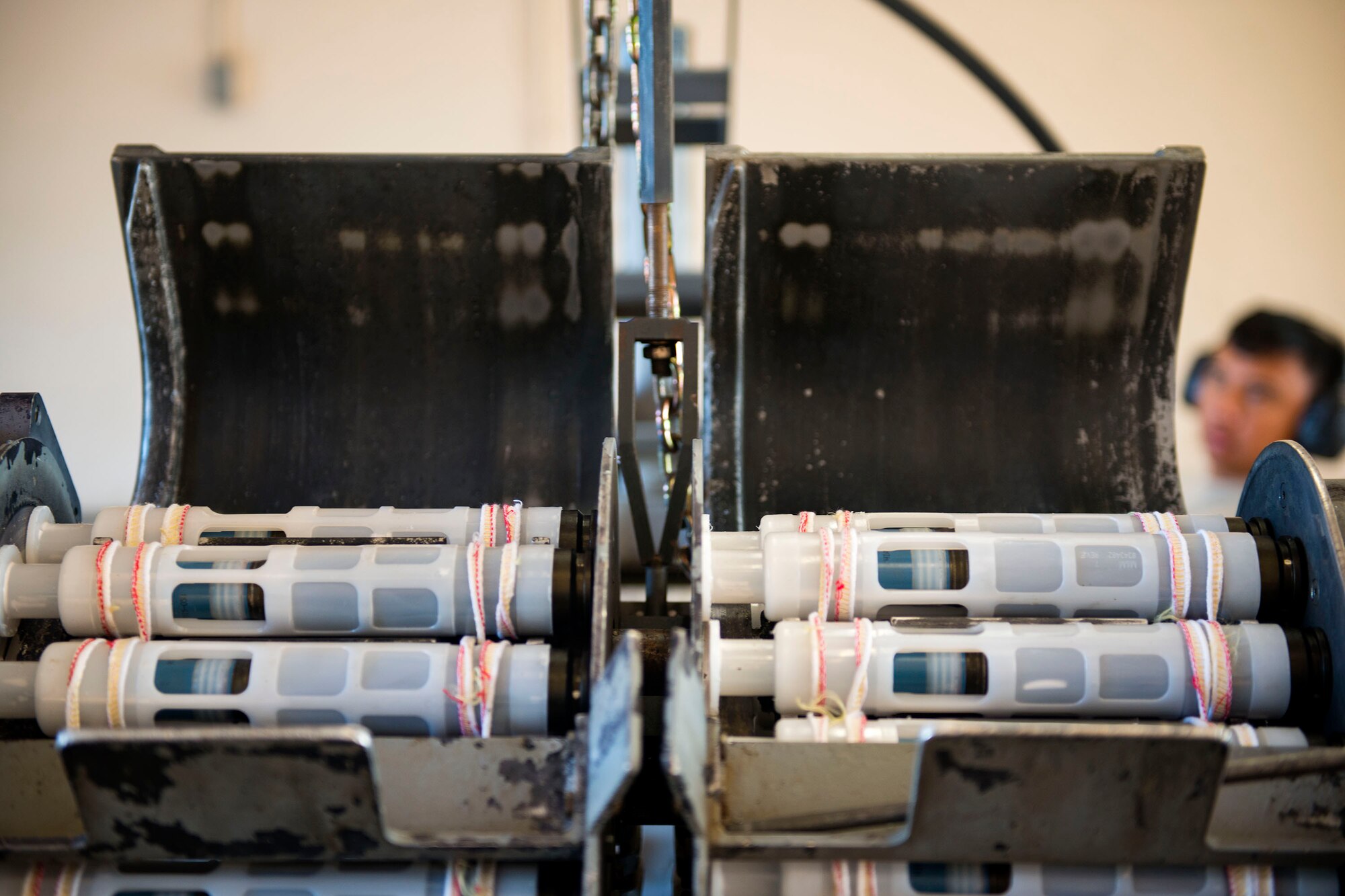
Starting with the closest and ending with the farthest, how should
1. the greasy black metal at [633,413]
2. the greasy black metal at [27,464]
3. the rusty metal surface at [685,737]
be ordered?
the rusty metal surface at [685,737] < the greasy black metal at [27,464] < the greasy black metal at [633,413]

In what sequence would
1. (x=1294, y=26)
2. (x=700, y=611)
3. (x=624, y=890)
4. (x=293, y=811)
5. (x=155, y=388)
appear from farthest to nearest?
1. (x=1294, y=26)
2. (x=155, y=388)
3. (x=624, y=890)
4. (x=700, y=611)
5. (x=293, y=811)

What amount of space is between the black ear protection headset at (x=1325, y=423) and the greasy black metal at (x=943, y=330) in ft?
5.97

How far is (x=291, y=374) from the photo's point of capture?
1516 millimetres

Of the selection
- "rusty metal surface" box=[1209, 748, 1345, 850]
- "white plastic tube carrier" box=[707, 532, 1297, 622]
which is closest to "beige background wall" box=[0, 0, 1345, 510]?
"white plastic tube carrier" box=[707, 532, 1297, 622]

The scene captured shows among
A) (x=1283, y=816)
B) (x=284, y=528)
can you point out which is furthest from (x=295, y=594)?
(x=1283, y=816)

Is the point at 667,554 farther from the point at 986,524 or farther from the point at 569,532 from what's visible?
the point at 986,524

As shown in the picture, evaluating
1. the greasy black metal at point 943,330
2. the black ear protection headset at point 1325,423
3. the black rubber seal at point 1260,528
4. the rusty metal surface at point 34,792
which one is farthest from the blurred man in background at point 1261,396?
the rusty metal surface at point 34,792

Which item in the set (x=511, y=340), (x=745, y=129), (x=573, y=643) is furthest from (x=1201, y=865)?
(x=745, y=129)

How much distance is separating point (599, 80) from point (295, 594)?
38.6 inches

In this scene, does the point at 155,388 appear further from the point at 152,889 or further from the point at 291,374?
the point at 152,889

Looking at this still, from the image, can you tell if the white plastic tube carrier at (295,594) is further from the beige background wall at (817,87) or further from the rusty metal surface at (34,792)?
the beige background wall at (817,87)

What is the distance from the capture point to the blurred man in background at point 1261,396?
291cm

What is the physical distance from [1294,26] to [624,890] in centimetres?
338

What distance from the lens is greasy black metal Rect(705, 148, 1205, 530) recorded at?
146 centimetres
